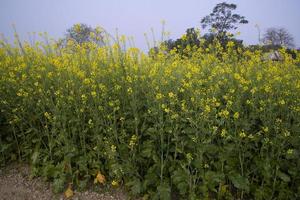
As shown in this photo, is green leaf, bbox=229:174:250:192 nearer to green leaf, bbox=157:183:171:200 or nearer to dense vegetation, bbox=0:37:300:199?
dense vegetation, bbox=0:37:300:199

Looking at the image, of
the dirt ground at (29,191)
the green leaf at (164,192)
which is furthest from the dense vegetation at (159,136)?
the dirt ground at (29,191)

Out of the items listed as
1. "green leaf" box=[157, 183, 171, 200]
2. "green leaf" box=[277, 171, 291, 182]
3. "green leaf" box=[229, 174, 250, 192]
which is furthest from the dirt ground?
"green leaf" box=[277, 171, 291, 182]

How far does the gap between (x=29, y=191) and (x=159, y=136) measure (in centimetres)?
156

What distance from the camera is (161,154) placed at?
335cm

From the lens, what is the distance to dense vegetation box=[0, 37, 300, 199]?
311 centimetres

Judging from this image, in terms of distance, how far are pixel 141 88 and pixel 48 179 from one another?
153 cm

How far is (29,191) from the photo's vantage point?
3.41m

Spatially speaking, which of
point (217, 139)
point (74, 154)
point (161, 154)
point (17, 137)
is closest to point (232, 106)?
point (217, 139)

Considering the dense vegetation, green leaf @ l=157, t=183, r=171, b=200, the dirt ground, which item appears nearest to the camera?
green leaf @ l=157, t=183, r=171, b=200

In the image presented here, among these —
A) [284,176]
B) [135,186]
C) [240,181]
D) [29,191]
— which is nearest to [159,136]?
[135,186]

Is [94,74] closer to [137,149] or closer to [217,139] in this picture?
[137,149]

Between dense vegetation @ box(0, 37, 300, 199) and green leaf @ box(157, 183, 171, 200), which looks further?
dense vegetation @ box(0, 37, 300, 199)

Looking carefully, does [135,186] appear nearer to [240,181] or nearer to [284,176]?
[240,181]

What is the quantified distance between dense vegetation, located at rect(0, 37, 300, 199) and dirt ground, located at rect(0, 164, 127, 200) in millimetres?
122
